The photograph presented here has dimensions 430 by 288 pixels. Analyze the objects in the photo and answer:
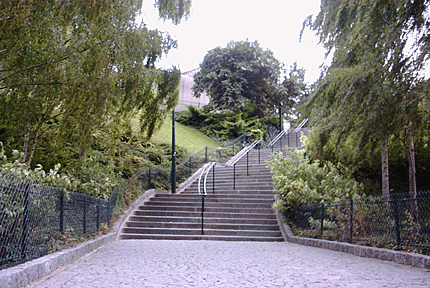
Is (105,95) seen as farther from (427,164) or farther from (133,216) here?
(427,164)

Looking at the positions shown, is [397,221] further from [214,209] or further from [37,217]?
[214,209]

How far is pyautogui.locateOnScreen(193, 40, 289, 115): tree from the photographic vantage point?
32.3 meters

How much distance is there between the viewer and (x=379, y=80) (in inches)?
277

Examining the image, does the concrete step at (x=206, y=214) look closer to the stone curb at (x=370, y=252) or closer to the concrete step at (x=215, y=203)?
the concrete step at (x=215, y=203)

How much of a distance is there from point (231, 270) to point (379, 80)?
4.18 m

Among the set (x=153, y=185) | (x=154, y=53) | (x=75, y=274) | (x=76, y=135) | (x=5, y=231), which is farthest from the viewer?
(x=153, y=185)

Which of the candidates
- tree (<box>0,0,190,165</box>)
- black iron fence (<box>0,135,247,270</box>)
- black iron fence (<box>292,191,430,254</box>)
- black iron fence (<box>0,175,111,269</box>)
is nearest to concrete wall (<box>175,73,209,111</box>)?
black iron fence (<box>0,135,247,270</box>)

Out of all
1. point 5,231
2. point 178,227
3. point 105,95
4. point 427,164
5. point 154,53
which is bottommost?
point 178,227

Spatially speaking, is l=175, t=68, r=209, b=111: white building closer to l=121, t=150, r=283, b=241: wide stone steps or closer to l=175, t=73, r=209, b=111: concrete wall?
l=175, t=73, r=209, b=111: concrete wall

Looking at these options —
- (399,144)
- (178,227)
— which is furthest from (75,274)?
(399,144)

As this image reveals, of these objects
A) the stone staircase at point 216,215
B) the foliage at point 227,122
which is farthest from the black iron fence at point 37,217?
the foliage at point 227,122

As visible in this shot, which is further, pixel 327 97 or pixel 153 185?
pixel 153 185

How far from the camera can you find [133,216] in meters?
13.4

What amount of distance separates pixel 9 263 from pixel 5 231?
A: 15.9 inches
